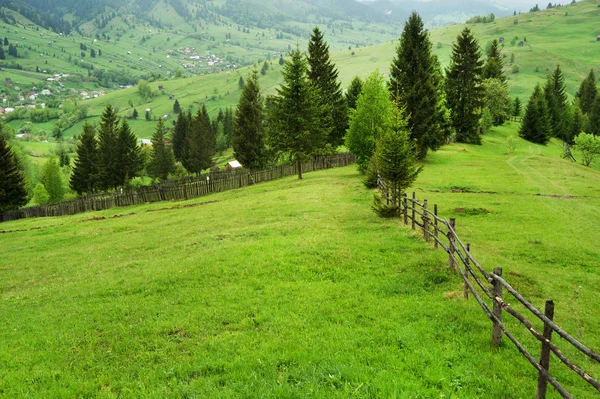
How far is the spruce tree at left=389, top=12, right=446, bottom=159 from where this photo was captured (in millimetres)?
48562

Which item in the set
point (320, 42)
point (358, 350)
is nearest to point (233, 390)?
point (358, 350)

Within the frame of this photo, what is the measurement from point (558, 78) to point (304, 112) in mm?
91474

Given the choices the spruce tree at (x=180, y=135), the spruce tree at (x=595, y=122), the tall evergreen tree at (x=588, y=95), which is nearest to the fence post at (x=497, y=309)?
the spruce tree at (x=595, y=122)

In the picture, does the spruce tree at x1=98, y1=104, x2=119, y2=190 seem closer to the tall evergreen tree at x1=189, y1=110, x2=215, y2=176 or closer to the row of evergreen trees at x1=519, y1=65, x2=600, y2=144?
the tall evergreen tree at x1=189, y1=110, x2=215, y2=176

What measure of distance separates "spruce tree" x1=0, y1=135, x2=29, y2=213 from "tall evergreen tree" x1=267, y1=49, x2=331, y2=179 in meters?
41.4

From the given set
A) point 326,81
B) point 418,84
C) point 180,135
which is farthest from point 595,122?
point 180,135

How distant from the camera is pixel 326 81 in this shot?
62.2m

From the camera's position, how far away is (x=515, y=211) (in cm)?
2561

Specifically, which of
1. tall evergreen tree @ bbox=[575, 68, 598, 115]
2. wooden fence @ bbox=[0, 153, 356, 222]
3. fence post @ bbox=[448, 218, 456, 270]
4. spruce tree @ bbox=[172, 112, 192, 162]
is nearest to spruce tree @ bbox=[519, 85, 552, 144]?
tall evergreen tree @ bbox=[575, 68, 598, 115]

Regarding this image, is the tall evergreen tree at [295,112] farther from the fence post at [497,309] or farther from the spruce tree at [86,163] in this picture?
the spruce tree at [86,163]

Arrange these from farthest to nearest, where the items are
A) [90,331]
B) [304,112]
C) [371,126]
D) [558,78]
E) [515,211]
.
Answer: [558,78], [304,112], [371,126], [515,211], [90,331]

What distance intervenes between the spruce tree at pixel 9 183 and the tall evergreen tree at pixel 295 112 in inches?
1630

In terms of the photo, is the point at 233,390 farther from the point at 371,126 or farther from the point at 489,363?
the point at 371,126

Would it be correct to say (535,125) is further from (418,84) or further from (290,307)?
(290,307)
